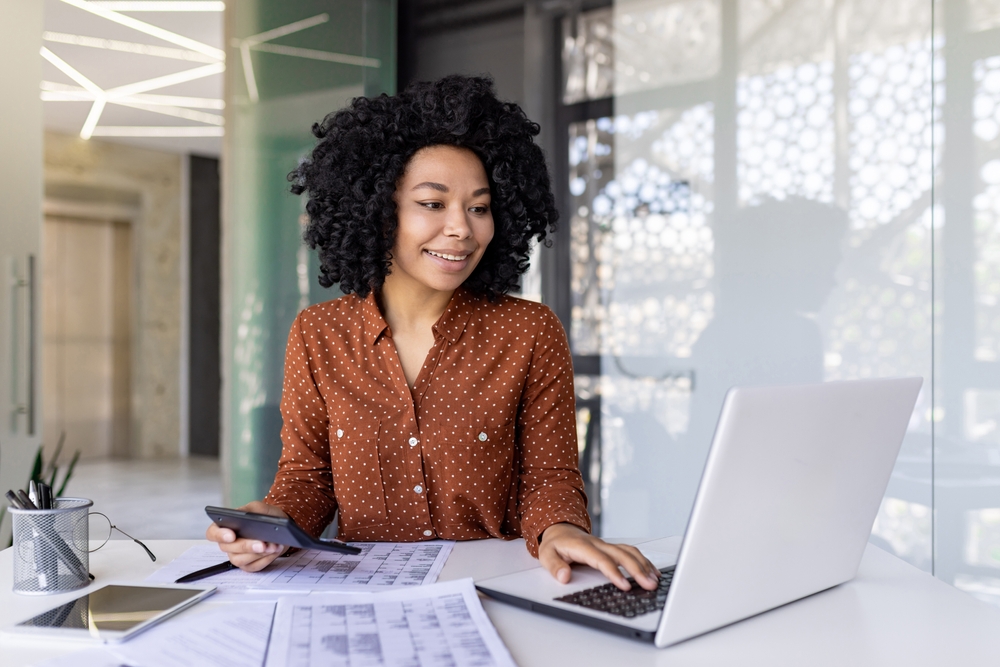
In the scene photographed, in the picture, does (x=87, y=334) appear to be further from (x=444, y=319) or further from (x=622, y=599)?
(x=622, y=599)

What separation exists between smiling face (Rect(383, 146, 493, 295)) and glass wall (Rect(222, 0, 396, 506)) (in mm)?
2006

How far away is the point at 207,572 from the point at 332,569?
0.51 ft

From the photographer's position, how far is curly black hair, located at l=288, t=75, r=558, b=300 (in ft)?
5.14

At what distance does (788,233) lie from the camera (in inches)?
115

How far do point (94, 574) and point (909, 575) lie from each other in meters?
1.06

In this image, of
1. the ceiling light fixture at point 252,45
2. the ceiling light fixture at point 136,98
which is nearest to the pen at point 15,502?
the ceiling light fixture at point 252,45

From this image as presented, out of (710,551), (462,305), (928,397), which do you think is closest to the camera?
(710,551)

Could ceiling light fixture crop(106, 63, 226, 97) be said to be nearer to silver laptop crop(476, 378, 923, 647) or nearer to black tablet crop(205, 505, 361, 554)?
black tablet crop(205, 505, 361, 554)

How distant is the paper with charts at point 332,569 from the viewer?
104cm

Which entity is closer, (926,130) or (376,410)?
(376,410)

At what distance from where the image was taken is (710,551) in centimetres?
77

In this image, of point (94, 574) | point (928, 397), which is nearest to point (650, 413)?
point (928, 397)

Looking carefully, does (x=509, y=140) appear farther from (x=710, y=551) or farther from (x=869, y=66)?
(x=869, y=66)

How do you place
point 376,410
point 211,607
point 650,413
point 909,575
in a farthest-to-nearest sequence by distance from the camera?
point 650,413 → point 376,410 → point 909,575 → point 211,607
